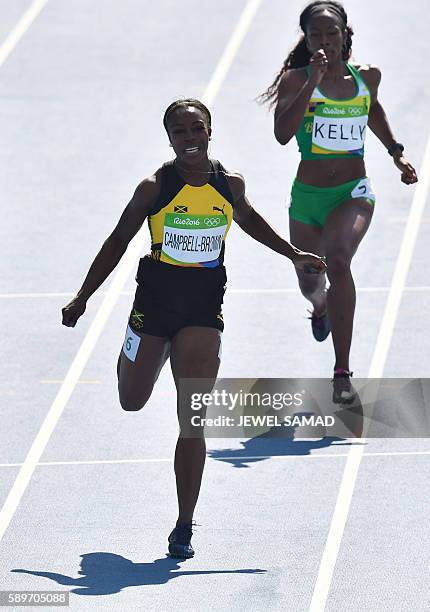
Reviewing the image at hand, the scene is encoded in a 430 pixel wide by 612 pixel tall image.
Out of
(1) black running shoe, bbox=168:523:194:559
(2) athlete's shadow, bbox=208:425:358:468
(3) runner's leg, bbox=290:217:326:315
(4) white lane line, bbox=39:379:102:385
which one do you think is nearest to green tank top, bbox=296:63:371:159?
(3) runner's leg, bbox=290:217:326:315

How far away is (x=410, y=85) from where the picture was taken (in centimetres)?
1717

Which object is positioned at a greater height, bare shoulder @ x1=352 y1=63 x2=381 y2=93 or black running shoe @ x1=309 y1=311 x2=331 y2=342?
bare shoulder @ x1=352 y1=63 x2=381 y2=93

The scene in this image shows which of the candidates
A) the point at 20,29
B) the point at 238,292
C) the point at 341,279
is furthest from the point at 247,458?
the point at 20,29

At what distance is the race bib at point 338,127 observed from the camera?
1089cm

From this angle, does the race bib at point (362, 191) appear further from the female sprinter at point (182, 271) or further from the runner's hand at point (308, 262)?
the female sprinter at point (182, 271)

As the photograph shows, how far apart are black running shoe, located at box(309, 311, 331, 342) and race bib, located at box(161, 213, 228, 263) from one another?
10.2 ft

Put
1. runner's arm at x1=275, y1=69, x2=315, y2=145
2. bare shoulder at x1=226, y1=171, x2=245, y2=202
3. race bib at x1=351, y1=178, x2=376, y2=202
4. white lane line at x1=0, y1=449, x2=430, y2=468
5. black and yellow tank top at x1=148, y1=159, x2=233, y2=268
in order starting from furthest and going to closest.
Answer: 1. race bib at x1=351, y1=178, x2=376, y2=202
2. runner's arm at x1=275, y1=69, x2=315, y2=145
3. white lane line at x1=0, y1=449, x2=430, y2=468
4. bare shoulder at x1=226, y1=171, x2=245, y2=202
5. black and yellow tank top at x1=148, y1=159, x2=233, y2=268

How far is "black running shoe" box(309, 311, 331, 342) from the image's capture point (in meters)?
11.7

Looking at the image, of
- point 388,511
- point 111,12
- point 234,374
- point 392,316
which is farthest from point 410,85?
point 388,511

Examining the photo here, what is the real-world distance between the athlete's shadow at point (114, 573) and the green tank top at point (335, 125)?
337 cm

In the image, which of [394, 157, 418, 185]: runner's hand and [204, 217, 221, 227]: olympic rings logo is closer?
[204, 217, 221, 227]: olympic rings logo

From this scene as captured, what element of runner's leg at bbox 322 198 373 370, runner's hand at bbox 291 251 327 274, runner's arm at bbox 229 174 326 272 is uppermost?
runner's arm at bbox 229 174 326 272

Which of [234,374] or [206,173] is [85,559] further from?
[234,374]

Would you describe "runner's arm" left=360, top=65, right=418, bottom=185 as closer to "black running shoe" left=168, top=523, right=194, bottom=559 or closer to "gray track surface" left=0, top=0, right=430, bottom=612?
"gray track surface" left=0, top=0, right=430, bottom=612
